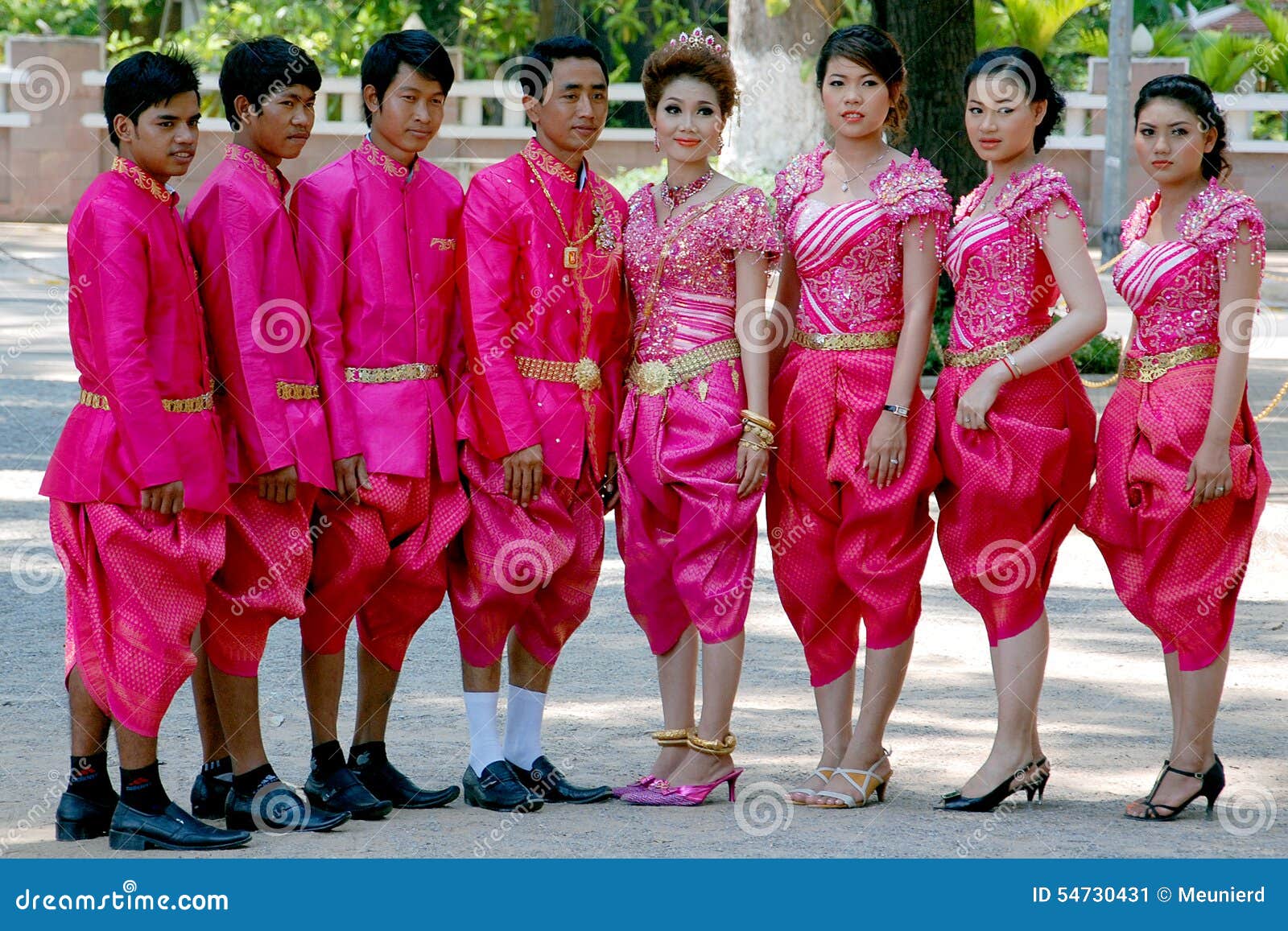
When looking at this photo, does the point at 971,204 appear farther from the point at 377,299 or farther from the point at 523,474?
the point at 377,299

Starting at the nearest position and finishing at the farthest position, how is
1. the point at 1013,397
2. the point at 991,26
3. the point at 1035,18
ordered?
1. the point at 1013,397
2. the point at 991,26
3. the point at 1035,18

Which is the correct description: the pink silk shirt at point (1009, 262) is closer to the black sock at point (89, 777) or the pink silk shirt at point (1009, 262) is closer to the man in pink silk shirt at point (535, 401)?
the man in pink silk shirt at point (535, 401)

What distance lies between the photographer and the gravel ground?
3.79 metres

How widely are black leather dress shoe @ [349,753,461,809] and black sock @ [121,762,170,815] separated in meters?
0.55

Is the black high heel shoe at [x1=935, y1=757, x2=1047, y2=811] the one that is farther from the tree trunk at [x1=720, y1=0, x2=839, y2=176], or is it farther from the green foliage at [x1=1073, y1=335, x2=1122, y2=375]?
the tree trunk at [x1=720, y1=0, x2=839, y2=176]

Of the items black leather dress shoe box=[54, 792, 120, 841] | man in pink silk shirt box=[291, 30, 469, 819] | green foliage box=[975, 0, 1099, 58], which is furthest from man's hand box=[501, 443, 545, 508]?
green foliage box=[975, 0, 1099, 58]

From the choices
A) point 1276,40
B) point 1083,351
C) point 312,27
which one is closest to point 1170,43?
point 1276,40

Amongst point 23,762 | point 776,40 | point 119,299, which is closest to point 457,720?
point 23,762

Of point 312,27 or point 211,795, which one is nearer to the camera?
point 211,795

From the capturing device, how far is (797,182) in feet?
13.7

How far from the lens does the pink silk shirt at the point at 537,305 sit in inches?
159

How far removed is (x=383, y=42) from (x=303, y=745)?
6.40ft

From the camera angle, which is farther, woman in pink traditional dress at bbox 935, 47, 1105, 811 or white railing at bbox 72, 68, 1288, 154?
white railing at bbox 72, 68, 1288, 154

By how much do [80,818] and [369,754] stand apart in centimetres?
71
